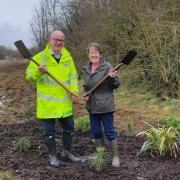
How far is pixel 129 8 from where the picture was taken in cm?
1538

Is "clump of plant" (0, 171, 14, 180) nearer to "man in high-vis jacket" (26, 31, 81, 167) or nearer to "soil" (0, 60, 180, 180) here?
"soil" (0, 60, 180, 180)

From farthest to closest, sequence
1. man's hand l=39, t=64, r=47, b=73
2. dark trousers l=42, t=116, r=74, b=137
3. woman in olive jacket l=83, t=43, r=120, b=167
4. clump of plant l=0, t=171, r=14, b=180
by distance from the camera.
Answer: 1. dark trousers l=42, t=116, r=74, b=137
2. woman in olive jacket l=83, t=43, r=120, b=167
3. man's hand l=39, t=64, r=47, b=73
4. clump of plant l=0, t=171, r=14, b=180

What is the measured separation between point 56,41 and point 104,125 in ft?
4.42

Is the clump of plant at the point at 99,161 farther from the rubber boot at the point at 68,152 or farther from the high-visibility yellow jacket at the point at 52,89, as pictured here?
the high-visibility yellow jacket at the point at 52,89

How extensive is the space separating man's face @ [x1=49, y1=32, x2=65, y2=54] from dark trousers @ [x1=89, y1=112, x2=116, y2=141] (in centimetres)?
105

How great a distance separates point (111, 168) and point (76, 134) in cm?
249

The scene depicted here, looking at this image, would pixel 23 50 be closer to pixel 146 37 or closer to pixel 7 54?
pixel 146 37

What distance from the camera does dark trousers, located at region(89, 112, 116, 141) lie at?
6.85 meters

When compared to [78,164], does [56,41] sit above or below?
above

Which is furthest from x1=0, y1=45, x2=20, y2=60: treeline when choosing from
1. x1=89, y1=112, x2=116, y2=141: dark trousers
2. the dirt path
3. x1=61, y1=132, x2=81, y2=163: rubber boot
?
x1=89, y1=112, x2=116, y2=141: dark trousers

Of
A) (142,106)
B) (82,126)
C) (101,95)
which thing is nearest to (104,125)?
(101,95)

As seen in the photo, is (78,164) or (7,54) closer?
(78,164)

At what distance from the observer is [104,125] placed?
6898 millimetres

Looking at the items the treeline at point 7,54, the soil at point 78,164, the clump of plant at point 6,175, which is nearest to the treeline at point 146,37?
the soil at point 78,164
